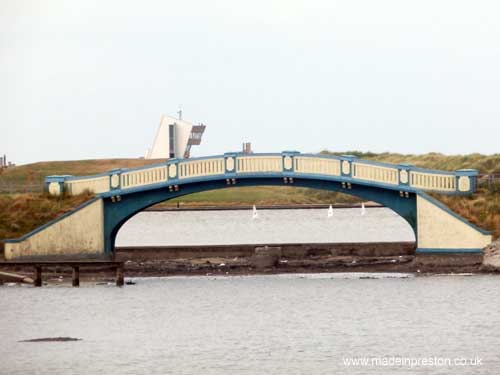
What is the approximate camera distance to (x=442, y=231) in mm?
70562

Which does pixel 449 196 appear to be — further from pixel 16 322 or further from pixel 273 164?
pixel 16 322

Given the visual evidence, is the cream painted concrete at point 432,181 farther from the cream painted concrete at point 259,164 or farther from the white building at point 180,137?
the white building at point 180,137

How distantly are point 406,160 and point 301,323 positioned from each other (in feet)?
237

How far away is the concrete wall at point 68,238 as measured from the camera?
2916 inches

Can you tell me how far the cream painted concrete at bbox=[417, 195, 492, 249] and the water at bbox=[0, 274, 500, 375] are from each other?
1.87 m

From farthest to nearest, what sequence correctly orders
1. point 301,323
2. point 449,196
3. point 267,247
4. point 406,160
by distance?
point 406,160
point 267,247
point 449,196
point 301,323

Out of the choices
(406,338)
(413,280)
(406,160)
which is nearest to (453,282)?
(413,280)

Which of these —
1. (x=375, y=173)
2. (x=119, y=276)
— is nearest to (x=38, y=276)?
(x=119, y=276)

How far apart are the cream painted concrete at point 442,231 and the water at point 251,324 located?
6.13 ft

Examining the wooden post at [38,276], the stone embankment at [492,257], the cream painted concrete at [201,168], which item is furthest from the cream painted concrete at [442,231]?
the wooden post at [38,276]

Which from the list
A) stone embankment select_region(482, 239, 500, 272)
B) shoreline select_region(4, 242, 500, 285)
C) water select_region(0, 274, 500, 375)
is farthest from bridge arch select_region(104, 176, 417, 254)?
stone embankment select_region(482, 239, 500, 272)

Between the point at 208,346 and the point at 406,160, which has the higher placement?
the point at 406,160

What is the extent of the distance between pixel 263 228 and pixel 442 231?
52149mm

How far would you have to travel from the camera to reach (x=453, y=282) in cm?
6725
